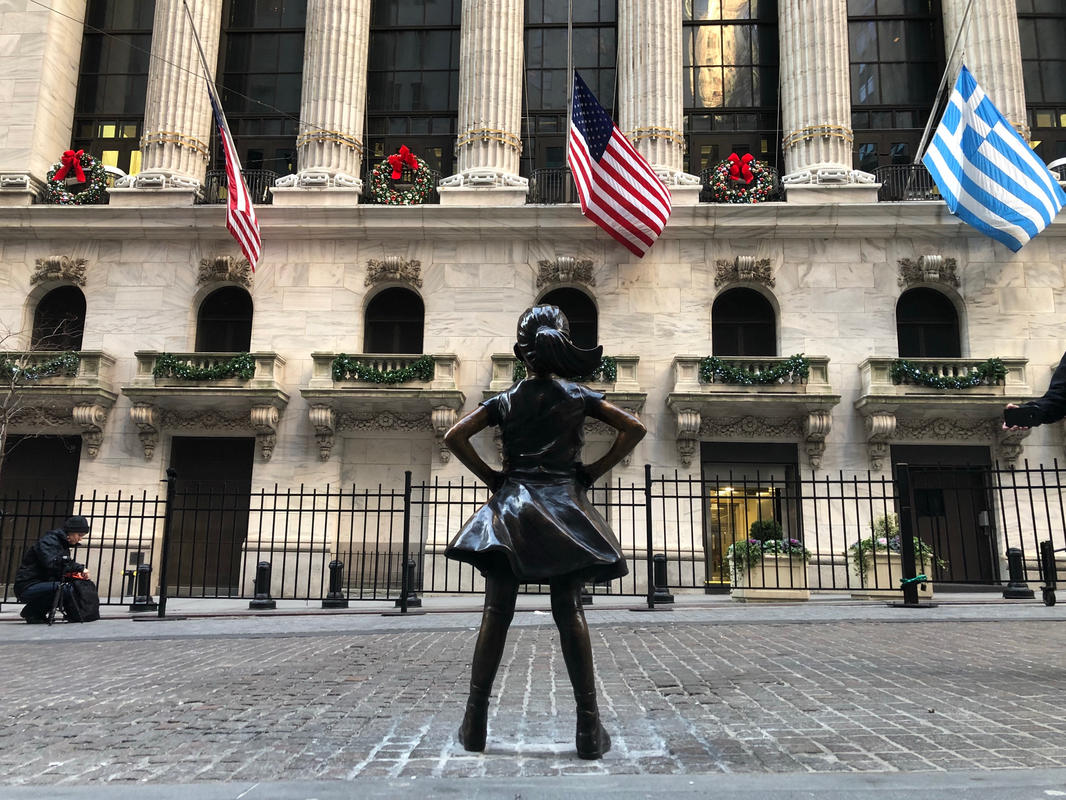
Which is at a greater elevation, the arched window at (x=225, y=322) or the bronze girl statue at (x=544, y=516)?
the arched window at (x=225, y=322)

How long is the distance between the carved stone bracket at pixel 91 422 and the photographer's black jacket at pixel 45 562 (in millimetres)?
9652

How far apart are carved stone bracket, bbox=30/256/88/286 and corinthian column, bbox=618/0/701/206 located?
15.7 meters

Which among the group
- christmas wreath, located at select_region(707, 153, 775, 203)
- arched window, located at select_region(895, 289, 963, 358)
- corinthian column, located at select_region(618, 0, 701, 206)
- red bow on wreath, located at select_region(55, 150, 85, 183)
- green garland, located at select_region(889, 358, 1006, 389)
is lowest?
green garland, located at select_region(889, 358, 1006, 389)

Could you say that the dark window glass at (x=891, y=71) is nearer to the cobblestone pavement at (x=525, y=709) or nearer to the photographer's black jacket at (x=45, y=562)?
the cobblestone pavement at (x=525, y=709)

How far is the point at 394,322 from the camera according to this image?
866 inches

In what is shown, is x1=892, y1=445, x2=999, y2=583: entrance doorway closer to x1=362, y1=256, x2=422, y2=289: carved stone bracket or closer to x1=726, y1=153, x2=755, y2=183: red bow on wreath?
x1=726, y1=153, x2=755, y2=183: red bow on wreath

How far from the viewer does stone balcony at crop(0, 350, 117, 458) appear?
65.0 ft

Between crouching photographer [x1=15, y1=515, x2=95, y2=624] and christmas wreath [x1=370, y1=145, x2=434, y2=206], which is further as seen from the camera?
christmas wreath [x1=370, y1=145, x2=434, y2=206]

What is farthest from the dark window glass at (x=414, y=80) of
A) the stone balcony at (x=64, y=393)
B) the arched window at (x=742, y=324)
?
the stone balcony at (x=64, y=393)

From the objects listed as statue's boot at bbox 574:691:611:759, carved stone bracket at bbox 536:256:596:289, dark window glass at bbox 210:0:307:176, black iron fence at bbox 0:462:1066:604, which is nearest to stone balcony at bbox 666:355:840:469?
black iron fence at bbox 0:462:1066:604

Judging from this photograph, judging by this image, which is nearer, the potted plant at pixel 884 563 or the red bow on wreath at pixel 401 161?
the potted plant at pixel 884 563

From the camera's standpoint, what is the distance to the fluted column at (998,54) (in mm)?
20781

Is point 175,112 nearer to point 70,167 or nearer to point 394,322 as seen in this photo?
point 70,167

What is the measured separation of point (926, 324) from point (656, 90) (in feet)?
32.1
